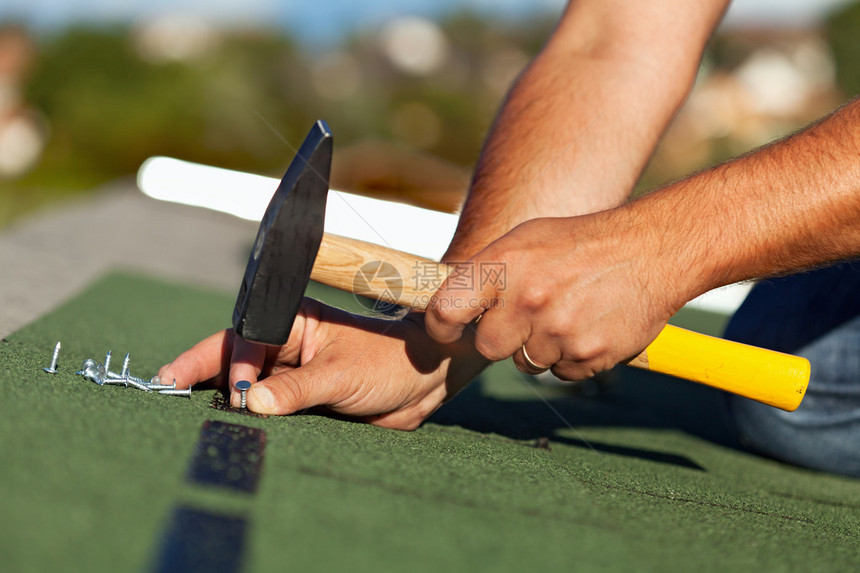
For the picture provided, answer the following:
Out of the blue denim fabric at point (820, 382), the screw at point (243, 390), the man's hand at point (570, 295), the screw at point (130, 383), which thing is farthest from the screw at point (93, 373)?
the blue denim fabric at point (820, 382)

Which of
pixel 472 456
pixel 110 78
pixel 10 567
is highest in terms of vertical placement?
pixel 110 78

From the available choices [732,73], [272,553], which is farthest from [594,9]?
[732,73]

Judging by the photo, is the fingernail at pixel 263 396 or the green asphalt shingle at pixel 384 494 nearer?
the green asphalt shingle at pixel 384 494

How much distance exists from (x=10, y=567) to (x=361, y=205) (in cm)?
531

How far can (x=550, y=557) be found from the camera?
108 cm

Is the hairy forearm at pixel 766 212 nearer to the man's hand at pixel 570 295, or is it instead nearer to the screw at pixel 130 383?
the man's hand at pixel 570 295

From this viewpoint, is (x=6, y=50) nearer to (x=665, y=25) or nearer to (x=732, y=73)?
(x=665, y=25)

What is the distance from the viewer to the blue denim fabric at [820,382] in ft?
7.50

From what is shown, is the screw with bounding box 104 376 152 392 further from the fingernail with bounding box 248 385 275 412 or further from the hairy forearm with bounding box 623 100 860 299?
the hairy forearm with bounding box 623 100 860 299

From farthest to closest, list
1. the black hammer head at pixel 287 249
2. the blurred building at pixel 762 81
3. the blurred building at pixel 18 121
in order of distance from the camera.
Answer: the blurred building at pixel 762 81, the blurred building at pixel 18 121, the black hammer head at pixel 287 249

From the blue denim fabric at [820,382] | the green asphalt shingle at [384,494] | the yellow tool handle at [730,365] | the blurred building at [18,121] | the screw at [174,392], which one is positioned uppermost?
the blurred building at [18,121]

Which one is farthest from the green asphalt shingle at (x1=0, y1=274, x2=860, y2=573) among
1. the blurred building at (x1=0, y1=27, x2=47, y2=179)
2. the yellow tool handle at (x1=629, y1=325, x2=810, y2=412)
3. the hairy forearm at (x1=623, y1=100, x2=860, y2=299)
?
the blurred building at (x1=0, y1=27, x2=47, y2=179)

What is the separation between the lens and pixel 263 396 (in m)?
1.56

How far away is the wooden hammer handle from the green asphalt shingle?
0.86ft
